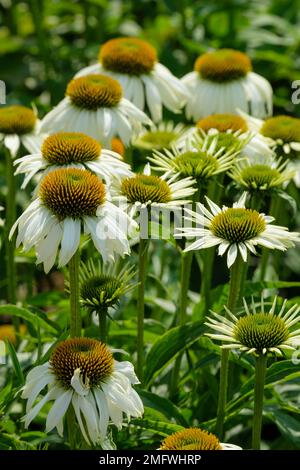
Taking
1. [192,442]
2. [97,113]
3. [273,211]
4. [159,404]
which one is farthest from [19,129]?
[192,442]

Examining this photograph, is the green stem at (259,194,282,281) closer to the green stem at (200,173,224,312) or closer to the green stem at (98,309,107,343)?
the green stem at (200,173,224,312)

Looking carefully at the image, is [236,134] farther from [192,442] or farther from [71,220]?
[192,442]

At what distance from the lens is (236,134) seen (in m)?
2.11

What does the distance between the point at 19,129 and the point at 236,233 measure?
0.81 metres

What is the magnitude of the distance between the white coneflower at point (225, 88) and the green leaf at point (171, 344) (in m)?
0.87

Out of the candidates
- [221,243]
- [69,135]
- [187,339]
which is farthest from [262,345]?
[69,135]

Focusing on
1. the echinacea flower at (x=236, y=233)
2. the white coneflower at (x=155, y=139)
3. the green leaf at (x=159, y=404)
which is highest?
the echinacea flower at (x=236, y=233)

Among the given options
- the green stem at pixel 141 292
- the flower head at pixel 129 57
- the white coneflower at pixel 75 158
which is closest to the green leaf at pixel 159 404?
the green stem at pixel 141 292

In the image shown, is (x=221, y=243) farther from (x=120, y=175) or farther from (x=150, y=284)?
(x=150, y=284)

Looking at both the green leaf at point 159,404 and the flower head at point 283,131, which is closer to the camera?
the green leaf at point 159,404

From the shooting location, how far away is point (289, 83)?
3.70 metres

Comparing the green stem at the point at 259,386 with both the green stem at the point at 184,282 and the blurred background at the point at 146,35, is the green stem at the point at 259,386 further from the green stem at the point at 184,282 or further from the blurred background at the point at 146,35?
the blurred background at the point at 146,35

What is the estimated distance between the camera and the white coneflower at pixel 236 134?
2.09 metres

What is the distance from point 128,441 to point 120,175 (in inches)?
21.0
